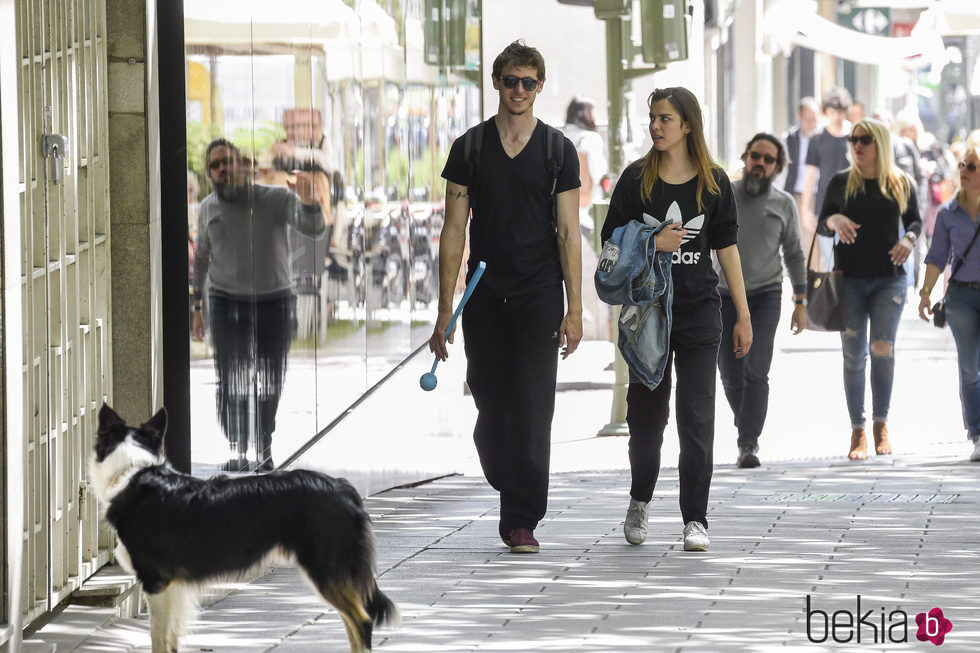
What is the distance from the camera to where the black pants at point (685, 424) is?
755 cm

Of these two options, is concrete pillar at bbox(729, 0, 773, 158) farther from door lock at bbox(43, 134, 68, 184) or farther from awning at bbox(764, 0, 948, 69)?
door lock at bbox(43, 134, 68, 184)

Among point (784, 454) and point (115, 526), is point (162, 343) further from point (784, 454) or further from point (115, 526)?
point (784, 454)

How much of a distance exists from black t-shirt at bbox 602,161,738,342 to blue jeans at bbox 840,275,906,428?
3.70 m

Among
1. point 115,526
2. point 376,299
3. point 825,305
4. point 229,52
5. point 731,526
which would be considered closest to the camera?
point 115,526

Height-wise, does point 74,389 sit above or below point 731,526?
above

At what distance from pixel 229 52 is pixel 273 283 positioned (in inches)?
40.1

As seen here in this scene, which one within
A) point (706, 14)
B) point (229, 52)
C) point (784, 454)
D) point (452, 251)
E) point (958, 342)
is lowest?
point (784, 454)

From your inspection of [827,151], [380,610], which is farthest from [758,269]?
[827,151]

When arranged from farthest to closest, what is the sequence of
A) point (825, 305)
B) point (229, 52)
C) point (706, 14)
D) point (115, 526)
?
point (706, 14) < point (825, 305) < point (229, 52) < point (115, 526)

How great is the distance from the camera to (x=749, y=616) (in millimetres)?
6160

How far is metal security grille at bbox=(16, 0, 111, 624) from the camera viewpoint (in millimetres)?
5750

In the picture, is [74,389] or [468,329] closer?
[74,389]

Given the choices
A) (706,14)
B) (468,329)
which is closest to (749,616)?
(468,329)

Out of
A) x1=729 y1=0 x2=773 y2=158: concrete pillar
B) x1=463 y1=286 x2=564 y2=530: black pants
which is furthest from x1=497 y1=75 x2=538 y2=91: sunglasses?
x1=729 y1=0 x2=773 y2=158: concrete pillar
